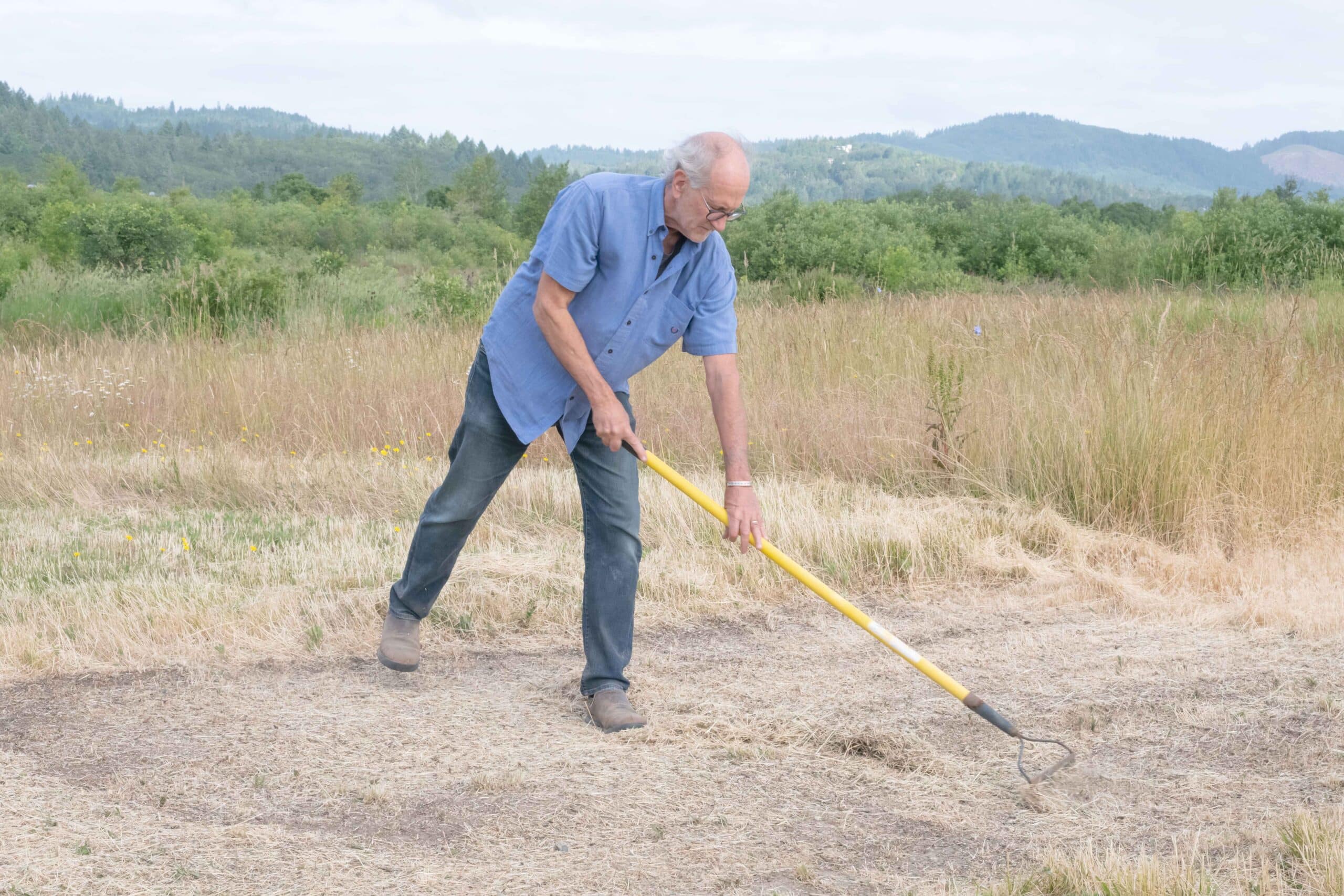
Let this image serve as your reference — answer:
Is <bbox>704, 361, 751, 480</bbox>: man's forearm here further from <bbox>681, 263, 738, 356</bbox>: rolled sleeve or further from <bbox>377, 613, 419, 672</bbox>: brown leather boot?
<bbox>377, 613, 419, 672</bbox>: brown leather boot

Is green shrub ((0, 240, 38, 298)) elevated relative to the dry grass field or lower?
elevated

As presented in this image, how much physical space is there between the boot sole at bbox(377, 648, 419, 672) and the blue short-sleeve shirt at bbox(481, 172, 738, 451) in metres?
0.95

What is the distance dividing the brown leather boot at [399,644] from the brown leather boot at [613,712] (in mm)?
691

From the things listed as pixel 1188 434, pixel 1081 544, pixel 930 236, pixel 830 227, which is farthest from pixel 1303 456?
pixel 930 236

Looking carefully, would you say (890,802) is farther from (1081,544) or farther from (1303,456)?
(1303,456)

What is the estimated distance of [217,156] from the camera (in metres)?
131

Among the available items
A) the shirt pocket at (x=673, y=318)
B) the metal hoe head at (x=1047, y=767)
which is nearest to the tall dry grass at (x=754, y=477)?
the metal hoe head at (x=1047, y=767)

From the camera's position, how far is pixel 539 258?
3268mm

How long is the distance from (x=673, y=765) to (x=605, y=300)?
4.25 ft

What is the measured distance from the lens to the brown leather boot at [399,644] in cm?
381

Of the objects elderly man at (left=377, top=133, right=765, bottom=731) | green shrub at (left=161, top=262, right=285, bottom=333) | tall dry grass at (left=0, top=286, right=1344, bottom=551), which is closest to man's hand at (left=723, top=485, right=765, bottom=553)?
elderly man at (left=377, top=133, right=765, bottom=731)

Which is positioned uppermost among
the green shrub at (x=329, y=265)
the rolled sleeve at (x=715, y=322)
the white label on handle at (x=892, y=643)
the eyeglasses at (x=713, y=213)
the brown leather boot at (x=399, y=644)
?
the eyeglasses at (x=713, y=213)

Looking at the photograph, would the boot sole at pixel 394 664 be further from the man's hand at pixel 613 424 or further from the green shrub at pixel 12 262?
the green shrub at pixel 12 262

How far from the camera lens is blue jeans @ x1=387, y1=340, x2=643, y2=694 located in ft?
11.2
